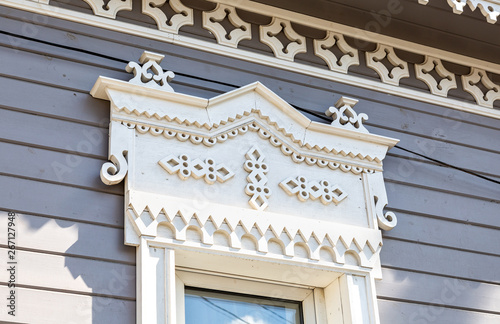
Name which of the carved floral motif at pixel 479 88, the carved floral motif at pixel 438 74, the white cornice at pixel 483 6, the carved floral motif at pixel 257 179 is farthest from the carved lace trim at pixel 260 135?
the carved floral motif at pixel 479 88

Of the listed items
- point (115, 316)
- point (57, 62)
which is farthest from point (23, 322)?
point (57, 62)

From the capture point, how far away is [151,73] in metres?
4.41

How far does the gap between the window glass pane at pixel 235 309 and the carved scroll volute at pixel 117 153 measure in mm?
633

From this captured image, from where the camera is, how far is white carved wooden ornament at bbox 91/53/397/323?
13.2ft

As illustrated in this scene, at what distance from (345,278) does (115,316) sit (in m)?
1.17

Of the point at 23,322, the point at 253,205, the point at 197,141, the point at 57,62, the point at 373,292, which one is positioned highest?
the point at 57,62

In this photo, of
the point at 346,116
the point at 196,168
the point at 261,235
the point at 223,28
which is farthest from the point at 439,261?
the point at 223,28

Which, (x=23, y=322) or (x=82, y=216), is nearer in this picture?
(x=23, y=322)

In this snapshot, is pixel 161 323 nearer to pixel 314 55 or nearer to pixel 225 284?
pixel 225 284

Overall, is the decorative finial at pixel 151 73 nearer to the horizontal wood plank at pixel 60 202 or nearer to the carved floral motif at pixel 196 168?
the carved floral motif at pixel 196 168

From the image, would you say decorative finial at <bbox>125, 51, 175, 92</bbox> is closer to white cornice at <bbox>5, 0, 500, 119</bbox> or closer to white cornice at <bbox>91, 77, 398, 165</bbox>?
white cornice at <bbox>91, 77, 398, 165</bbox>

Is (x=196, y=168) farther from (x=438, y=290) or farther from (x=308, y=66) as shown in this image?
(x=438, y=290)

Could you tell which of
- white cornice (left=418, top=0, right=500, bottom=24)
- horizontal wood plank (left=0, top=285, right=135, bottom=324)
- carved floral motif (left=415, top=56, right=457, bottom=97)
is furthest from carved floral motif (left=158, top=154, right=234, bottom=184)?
carved floral motif (left=415, top=56, right=457, bottom=97)

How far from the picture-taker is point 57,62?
4277 mm
